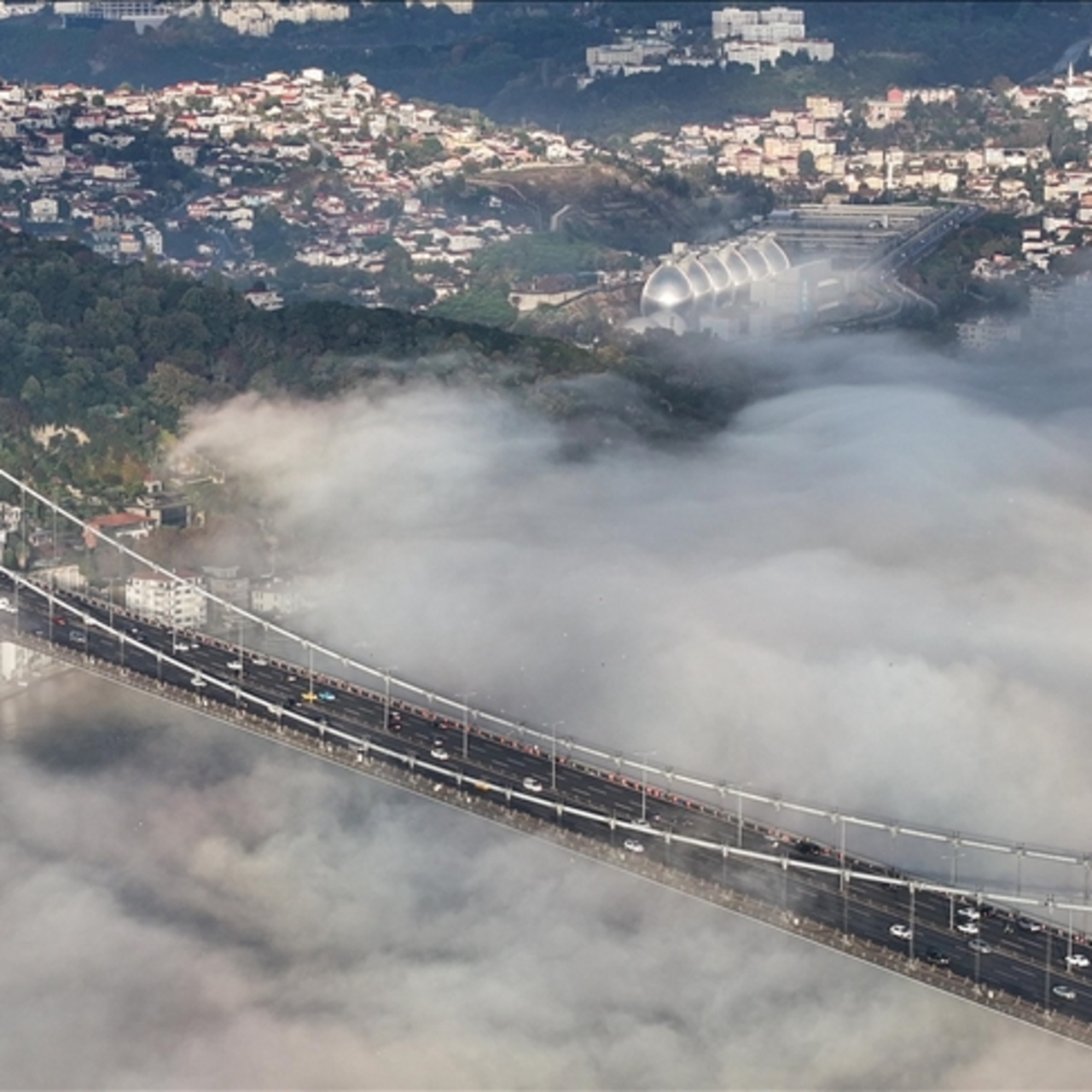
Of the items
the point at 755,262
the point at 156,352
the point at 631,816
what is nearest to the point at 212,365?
the point at 156,352

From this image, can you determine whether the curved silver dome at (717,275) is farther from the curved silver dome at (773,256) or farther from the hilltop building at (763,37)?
the hilltop building at (763,37)

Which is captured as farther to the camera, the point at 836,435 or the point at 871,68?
the point at 871,68

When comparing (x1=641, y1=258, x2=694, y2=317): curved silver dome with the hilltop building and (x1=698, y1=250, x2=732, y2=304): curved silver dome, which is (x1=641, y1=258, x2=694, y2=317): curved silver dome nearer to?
(x1=698, y1=250, x2=732, y2=304): curved silver dome

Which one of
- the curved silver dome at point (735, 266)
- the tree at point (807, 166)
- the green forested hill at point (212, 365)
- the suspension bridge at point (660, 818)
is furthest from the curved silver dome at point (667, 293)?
the suspension bridge at point (660, 818)

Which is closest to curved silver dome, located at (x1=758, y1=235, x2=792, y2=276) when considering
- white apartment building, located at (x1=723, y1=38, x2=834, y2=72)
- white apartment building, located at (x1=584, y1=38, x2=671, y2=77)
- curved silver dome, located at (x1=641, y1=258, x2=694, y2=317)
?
curved silver dome, located at (x1=641, y1=258, x2=694, y2=317)

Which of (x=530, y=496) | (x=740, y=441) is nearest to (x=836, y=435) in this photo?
(x=740, y=441)

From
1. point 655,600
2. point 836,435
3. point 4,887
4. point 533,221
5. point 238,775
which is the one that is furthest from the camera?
point 533,221

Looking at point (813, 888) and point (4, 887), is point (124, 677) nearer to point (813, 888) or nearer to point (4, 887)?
point (4, 887)
